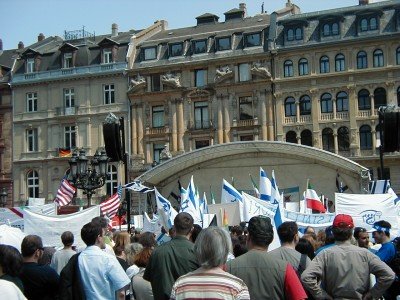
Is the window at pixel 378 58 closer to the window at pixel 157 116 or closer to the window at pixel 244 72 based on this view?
the window at pixel 244 72

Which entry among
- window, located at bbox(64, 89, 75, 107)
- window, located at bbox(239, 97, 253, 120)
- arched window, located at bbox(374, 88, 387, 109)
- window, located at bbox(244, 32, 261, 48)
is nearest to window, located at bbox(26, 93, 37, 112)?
window, located at bbox(64, 89, 75, 107)

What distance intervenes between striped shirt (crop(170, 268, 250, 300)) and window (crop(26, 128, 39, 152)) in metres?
54.0

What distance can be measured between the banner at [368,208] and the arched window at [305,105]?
105 feet

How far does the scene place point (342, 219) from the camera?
791 centimetres

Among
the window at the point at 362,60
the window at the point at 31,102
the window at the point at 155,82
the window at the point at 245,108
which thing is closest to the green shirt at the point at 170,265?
the window at the point at 362,60

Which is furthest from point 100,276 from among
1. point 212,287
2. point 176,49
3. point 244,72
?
point 176,49

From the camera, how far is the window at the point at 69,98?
5766cm

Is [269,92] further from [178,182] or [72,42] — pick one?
[72,42]

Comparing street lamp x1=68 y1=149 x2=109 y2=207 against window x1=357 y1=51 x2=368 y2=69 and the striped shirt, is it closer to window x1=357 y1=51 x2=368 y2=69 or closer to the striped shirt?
the striped shirt

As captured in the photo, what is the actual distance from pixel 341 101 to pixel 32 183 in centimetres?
2400

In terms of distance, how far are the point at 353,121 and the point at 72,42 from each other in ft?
82.7

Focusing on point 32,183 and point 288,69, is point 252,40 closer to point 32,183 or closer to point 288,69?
point 288,69

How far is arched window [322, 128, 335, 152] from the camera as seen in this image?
165 feet

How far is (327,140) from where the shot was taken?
5044 cm
